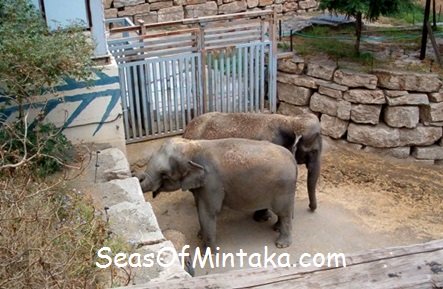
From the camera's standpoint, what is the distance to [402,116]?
816cm

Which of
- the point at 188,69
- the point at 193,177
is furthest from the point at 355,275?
the point at 188,69

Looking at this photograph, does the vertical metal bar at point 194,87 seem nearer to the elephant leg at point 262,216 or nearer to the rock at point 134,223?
the elephant leg at point 262,216

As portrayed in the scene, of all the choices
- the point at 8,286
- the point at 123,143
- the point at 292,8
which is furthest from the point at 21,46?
the point at 292,8

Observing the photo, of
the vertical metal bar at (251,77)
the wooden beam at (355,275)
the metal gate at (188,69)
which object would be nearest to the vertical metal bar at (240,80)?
the metal gate at (188,69)

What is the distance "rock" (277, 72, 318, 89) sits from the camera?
8555 mm

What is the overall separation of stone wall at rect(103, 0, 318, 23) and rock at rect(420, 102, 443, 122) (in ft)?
10.6

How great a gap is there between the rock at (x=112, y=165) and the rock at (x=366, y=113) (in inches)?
133

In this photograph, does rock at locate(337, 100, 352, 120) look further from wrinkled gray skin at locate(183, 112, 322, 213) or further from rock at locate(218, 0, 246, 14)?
rock at locate(218, 0, 246, 14)

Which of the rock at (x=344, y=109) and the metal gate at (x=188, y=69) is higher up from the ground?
the metal gate at (x=188, y=69)

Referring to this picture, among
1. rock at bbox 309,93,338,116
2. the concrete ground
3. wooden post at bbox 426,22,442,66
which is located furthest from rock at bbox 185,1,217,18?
wooden post at bbox 426,22,442,66

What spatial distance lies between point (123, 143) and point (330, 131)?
3.05 m

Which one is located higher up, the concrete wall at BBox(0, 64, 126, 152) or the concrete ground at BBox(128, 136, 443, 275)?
the concrete wall at BBox(0, 64, 126, 152)

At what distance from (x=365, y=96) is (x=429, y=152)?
1183 millimetres

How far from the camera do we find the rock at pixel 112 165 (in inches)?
236
